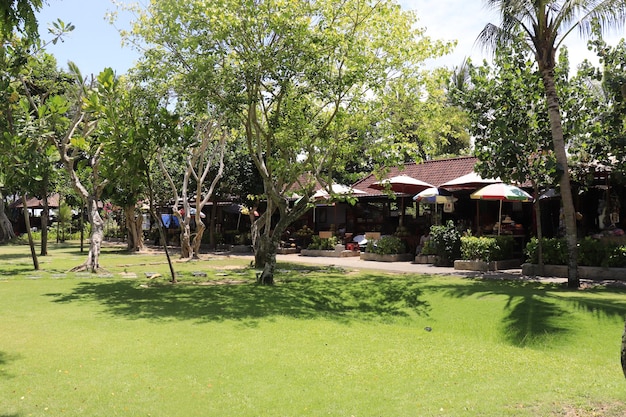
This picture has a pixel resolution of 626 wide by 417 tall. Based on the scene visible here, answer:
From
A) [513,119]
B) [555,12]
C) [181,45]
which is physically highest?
[555,12]

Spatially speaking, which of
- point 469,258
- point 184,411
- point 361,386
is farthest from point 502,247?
point 184,411

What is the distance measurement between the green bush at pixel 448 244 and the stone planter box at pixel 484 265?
88cm

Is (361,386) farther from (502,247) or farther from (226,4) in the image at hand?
(502,247)

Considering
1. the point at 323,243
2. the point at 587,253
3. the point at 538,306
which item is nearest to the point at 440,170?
the point at 323,243

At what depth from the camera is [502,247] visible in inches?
634

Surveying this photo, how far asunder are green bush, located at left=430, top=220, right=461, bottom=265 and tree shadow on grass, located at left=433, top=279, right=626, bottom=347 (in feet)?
14.8

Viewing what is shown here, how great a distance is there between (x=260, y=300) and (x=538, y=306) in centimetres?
530

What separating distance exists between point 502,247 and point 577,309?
22.7 ft

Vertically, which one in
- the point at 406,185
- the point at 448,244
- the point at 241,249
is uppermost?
the point at 406,185

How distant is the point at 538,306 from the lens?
31.7ft

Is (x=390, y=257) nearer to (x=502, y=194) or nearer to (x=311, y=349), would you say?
(x=502, y=194)

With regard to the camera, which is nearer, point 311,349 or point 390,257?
point 311,349

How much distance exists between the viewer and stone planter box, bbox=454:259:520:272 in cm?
1562

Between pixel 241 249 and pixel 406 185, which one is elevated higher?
pixel 406 185
